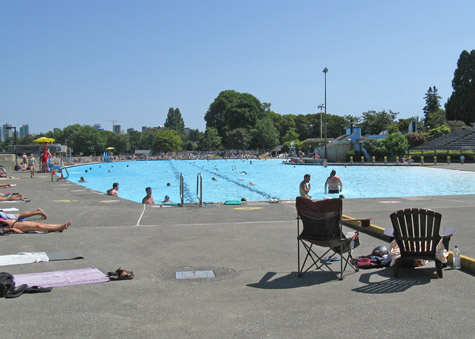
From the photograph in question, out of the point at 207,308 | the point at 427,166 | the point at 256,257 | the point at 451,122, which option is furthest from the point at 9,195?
the point at 451,122

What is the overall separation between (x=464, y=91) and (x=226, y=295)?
9072cm

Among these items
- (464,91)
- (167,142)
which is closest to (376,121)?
(464,91)

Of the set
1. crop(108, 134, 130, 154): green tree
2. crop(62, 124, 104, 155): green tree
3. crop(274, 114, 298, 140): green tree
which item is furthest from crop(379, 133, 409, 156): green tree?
crop(108, 134, 130, 154): green tree

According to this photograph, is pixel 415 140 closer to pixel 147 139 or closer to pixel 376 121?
pixel 376 121

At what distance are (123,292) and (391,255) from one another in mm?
3985

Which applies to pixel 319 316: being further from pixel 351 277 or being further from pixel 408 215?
pixel 408 215

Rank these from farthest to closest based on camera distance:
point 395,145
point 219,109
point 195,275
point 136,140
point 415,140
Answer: point 136,140 → point 219,109 → point 415,140 → point 395,145 → point 195,275

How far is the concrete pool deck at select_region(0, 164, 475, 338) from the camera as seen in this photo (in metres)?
4.46

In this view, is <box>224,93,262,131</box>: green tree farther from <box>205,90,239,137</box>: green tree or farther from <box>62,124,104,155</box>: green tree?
<box>62,124,104,155</box>: green tree

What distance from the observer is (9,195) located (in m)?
17.2

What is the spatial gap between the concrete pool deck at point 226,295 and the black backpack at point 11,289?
0.55 ft

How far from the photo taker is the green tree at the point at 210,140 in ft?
387

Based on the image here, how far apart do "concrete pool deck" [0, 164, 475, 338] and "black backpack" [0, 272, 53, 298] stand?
0.17m

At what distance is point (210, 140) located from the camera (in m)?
118
